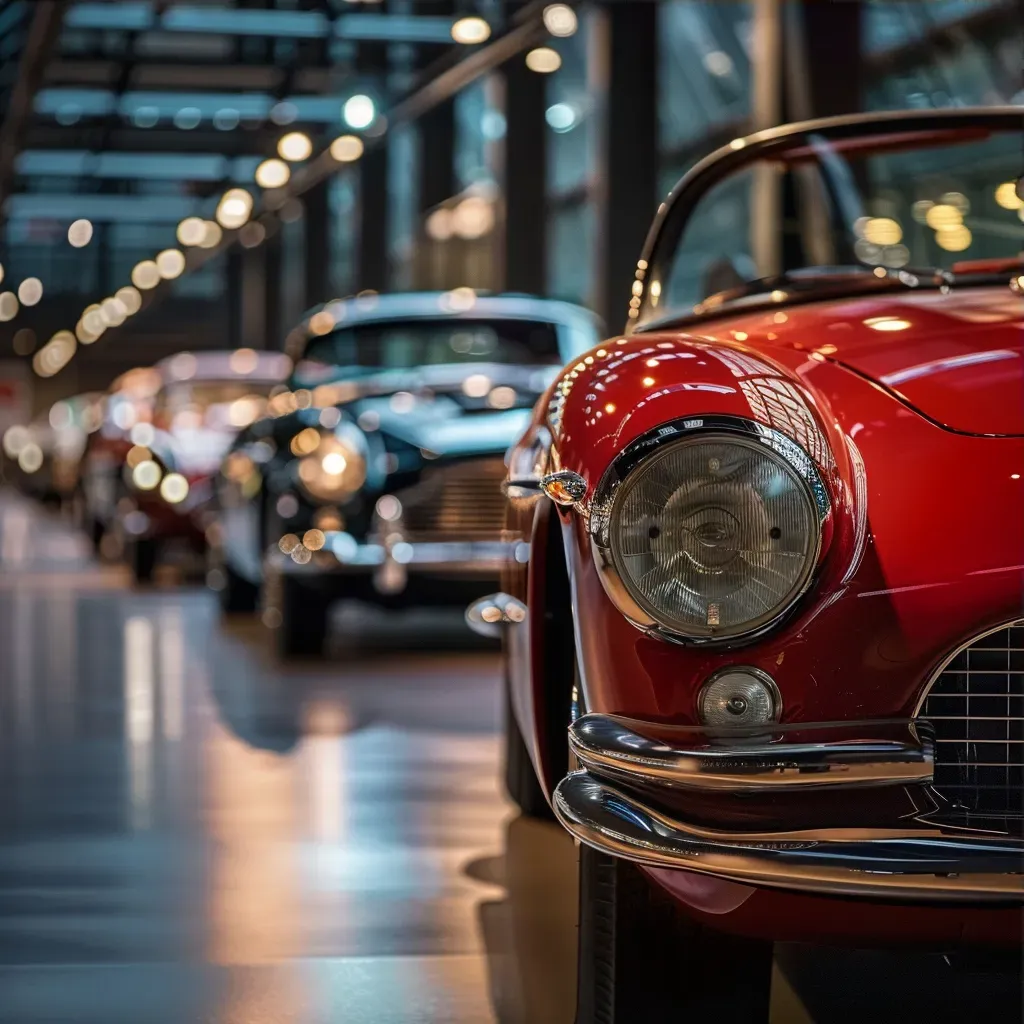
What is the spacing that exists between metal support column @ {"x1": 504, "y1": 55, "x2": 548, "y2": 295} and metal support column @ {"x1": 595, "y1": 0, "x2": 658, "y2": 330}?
3025 mm

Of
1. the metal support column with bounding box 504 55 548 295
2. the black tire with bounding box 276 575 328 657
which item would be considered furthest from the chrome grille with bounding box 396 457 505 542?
the metal support column with bounding box 504 55 548 295

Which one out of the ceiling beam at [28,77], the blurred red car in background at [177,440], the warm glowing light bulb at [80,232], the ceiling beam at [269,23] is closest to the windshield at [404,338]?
the blurred red car in background at [177,440]

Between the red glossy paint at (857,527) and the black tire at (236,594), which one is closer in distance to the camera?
the red glossy paint at (857,527)

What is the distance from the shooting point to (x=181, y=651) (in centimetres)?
731

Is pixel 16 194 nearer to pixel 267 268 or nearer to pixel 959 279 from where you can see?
pixel 267 268

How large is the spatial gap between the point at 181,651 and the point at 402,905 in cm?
415

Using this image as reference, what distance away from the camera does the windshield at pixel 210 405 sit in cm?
1070

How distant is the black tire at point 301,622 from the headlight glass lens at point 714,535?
438 centimetres

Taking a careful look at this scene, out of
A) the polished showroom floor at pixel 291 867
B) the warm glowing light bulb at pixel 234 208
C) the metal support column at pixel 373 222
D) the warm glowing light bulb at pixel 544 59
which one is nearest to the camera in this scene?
the polished showroom floor at pixel 291 867

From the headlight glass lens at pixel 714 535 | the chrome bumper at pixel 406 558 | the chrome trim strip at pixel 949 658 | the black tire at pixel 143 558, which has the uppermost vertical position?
the headlight glass lens at pixel 714 535

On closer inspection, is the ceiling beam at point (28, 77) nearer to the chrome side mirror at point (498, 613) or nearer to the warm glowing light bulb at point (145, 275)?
the chrome side mirror at point (498, 613)

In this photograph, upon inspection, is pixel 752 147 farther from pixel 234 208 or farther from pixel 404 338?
pixel 234 208

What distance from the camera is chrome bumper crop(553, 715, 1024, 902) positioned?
2043 millimetres

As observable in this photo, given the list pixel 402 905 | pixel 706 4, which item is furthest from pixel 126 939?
pixel 706 4
